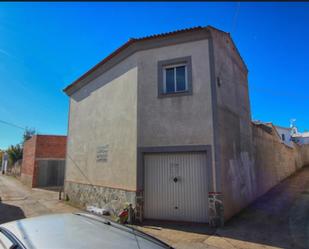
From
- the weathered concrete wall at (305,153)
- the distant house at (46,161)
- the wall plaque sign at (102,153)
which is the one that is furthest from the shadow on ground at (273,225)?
the weathered concrete wall at (305,153)

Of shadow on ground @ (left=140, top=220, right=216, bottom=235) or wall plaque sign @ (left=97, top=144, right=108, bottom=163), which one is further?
wall plaque sign @ (left=97, top=144, right=108, bottom=163)

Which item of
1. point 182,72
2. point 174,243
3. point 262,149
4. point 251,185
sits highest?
point 182,72

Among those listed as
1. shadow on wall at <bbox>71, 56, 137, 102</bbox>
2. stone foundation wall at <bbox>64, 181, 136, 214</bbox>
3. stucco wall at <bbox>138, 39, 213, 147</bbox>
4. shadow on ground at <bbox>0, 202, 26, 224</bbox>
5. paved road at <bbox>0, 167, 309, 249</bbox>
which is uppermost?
shadow on wall at <bbox>71, 56, 137, 102</bbox>

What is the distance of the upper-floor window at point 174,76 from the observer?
28.1ft

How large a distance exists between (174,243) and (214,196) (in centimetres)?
226

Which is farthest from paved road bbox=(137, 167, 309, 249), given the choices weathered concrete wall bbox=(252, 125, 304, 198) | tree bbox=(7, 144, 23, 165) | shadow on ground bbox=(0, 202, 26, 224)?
tree bbox=(7, 144, 23, 165)

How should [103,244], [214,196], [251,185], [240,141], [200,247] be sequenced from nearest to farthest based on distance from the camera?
[103,244] → [200,247] → [214,196] → [240,141] → [251,185]

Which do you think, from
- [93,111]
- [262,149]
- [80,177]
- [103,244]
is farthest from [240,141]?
[103,244]

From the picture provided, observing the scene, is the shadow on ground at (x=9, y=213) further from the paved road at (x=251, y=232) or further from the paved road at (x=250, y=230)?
the paved road at (x=251, y=232)

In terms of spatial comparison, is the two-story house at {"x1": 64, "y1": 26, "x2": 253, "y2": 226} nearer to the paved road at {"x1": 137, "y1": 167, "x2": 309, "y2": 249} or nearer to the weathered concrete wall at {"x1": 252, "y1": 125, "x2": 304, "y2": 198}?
the paved road at {"x1": 137, "y1": 167, "x2": 309, "y2": 249}

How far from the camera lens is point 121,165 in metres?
9.20

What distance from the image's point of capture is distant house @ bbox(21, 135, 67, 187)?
68.9ft

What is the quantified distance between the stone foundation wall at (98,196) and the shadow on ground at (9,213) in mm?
2680

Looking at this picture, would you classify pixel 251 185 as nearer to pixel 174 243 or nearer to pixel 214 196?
pixel 214 196
